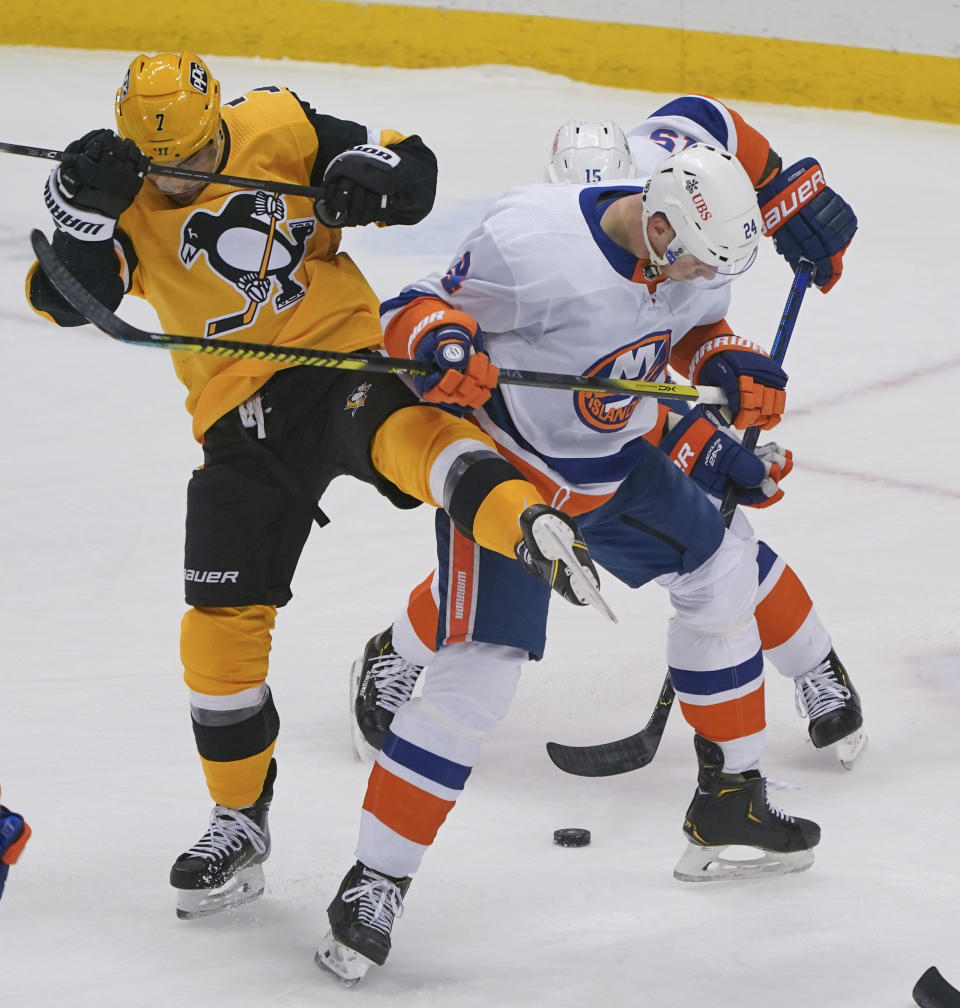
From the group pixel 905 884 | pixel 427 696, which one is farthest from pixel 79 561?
pixel 905 884

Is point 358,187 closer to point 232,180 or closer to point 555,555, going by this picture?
point 232,180

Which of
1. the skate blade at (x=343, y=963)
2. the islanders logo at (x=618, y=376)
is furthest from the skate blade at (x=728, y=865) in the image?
the islanders logo at (x=618, y=376)

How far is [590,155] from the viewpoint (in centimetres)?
298

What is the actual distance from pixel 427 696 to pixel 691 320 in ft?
2.33

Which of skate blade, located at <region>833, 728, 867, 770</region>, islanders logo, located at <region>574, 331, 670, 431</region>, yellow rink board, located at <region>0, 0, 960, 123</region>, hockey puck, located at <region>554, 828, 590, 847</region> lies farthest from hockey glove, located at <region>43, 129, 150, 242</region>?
yellow rink board, located at <region>0, 0, 960, 123</region>

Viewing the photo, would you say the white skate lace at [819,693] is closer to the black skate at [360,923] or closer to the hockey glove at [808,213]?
the hockey glove at [808,213]

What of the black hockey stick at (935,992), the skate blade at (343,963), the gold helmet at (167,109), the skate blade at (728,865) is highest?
the gold helmet at (167,109)

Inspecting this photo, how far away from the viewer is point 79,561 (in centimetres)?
354

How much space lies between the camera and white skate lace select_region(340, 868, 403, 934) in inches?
82.7

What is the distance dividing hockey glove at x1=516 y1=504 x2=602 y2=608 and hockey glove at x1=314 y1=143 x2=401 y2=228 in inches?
23.7

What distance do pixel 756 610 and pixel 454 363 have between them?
1.06 meters

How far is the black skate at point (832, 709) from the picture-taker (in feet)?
9.26

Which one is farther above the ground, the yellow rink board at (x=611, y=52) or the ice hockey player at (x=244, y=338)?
the yellow rink board at (x=611, y=52)

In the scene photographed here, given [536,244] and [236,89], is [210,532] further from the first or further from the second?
[236,89]
